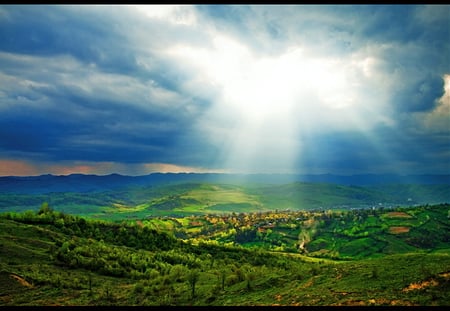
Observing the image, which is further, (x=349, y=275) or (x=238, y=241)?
(x=238, y=241)

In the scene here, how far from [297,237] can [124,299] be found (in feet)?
547

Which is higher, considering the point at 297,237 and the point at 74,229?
the point at 74,229

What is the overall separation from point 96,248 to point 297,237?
145 m

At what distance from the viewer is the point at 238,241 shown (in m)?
198

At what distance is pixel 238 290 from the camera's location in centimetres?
4019
